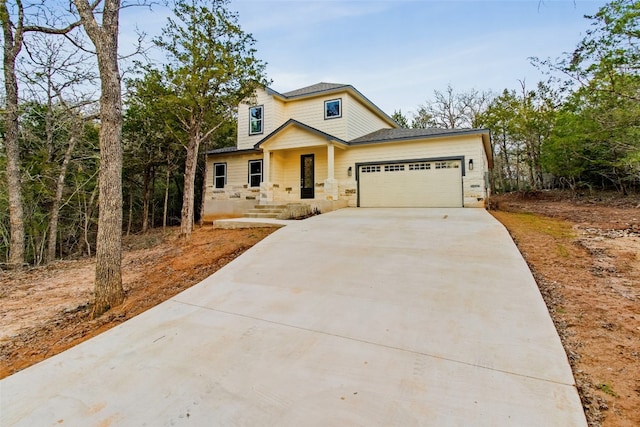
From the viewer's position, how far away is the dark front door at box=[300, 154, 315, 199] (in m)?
13.6

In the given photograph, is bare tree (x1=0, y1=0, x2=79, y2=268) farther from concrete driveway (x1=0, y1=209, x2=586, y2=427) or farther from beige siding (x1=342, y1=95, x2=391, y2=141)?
beige siding (x1=342, y1=95, x2=391, y2=141)

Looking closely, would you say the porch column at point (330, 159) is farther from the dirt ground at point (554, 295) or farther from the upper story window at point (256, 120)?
the dirt ground at point (554, 295)

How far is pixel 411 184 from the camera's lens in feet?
39.2

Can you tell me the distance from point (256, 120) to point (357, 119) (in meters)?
4.96

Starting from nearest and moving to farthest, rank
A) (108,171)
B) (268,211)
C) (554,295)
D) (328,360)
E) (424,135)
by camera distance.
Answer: (328,360)
(554,295)
(108,171)
(268,211)
(424,135)

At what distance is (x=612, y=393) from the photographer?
6.23 ft

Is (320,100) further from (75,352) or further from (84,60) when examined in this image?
(75,352)

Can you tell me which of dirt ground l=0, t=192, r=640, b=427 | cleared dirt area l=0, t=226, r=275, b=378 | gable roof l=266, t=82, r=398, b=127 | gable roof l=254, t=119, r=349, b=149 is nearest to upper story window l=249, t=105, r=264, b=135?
gable roof l=266, t=82, r=398, b=127

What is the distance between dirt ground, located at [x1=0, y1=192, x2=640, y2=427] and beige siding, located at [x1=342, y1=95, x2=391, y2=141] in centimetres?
747

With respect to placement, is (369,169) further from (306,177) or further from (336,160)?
(306,177)

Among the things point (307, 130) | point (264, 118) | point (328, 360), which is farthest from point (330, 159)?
point (328, 360)

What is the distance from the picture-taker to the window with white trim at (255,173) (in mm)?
14258

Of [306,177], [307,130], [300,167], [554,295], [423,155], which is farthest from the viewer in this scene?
[300,167]

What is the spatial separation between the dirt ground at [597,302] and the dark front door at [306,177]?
8.35m
